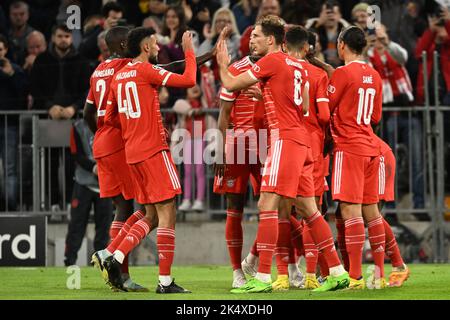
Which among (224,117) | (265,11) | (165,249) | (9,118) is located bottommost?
(165,249)

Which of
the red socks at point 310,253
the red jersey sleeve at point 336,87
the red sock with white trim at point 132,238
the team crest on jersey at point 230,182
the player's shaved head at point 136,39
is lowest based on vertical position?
the red socks at point 310,253

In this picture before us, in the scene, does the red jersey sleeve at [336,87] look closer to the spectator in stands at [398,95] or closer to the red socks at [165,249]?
the red socks at [165,249]

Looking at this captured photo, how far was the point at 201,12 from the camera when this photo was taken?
738 inches

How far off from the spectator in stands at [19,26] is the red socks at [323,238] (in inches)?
331

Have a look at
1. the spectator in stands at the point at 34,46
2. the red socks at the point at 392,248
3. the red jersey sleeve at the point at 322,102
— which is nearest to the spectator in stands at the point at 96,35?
the spectator in stands at the point at 34,46

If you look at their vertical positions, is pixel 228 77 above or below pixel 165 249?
above

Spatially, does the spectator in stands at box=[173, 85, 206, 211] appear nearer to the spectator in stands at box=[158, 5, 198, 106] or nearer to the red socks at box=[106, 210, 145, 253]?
the spectator in stands at box=[158, 5, 198, 106]

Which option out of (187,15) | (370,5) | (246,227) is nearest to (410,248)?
(246,227)

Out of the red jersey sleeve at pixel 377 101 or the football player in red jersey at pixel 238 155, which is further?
the football player in red jersey at pixel 238 155

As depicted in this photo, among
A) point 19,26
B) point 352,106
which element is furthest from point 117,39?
point 19,26

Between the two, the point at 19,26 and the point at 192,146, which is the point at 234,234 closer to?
the point at 192,146

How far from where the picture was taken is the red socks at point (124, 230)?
1210cm

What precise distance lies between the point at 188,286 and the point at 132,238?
4.35ft

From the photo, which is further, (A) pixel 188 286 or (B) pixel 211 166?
(B) pixel 211 166
